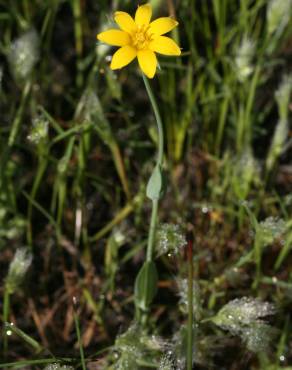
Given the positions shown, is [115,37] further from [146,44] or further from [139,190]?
[139,190]

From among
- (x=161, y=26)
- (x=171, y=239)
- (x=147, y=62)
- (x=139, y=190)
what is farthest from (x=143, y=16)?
(x=139, y=190)

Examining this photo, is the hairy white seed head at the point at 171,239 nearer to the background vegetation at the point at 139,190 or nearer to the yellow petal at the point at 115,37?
the background vegetation at the point at 139,190

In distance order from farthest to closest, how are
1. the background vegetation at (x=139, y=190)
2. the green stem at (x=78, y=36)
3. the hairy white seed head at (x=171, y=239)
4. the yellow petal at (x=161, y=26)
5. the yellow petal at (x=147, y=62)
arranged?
the green stem at (x=78, y=36)
the background vegetation at (x=139, y=190)
the hairy white seed head at (x=171, y=239)
the yellow petal at (x=161, y=26)
the yellow petal at (x=147, y=62)

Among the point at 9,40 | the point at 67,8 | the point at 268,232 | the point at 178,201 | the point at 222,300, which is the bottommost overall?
the point at 222,300

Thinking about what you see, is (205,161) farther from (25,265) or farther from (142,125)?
(25,265)

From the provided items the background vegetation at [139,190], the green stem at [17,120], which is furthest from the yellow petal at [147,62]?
the green stem at [17,120]

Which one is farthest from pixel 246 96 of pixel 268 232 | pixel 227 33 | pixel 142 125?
pixel 268 232
